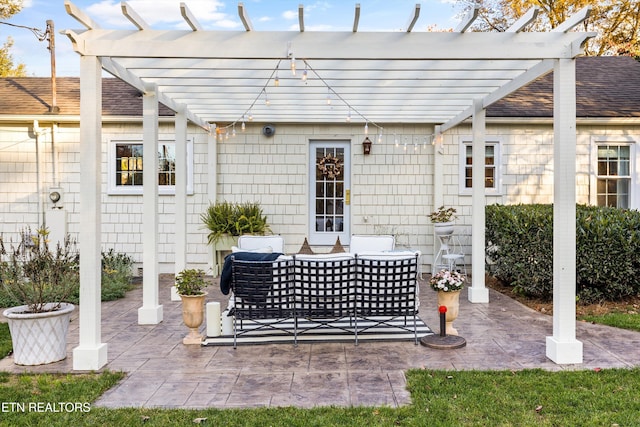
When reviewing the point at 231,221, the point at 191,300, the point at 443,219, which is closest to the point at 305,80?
the point at 191,300

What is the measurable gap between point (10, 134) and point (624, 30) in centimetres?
1782

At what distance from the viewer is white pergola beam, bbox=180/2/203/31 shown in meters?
3.90

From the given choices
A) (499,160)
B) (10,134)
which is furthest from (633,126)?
(10,134)

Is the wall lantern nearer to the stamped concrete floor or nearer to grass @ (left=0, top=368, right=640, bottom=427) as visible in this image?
the stamped concrete floor

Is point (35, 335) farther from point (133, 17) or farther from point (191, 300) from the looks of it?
point (133, 17)

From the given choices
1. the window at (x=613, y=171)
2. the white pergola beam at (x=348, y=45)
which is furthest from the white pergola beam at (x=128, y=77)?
the window at (x=613, y=171)

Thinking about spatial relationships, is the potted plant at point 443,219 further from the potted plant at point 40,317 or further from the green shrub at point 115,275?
the potted plant at point 40,317

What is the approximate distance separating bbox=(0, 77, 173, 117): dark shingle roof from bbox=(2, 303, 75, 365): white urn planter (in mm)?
5501

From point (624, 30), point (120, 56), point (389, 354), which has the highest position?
point (624, 30)

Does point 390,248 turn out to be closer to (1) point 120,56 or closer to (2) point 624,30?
(1) point 120,56

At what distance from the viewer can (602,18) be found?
15453mm

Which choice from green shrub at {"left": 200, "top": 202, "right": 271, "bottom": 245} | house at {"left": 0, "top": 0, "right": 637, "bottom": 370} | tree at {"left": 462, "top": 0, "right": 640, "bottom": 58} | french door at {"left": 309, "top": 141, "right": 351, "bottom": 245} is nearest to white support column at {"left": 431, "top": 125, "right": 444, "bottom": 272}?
house at {"left": 0, "top": 0, "right": 637, "bottom": 370}

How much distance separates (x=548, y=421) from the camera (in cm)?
303
